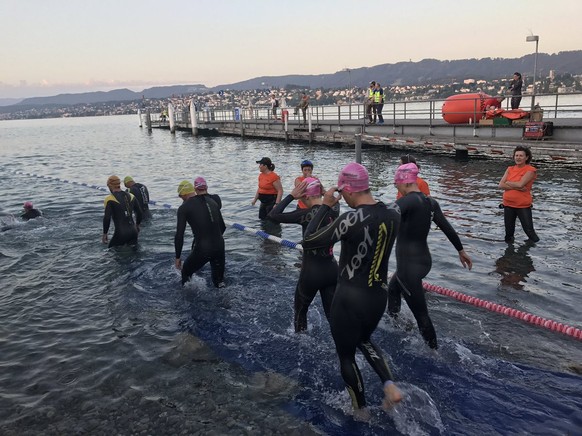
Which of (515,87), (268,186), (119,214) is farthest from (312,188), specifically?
(515,87)

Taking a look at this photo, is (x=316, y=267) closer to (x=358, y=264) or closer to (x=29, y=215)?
(x=358, y=264)

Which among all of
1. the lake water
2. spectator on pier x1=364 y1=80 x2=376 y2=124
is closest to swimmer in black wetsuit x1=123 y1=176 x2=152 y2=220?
the lake water

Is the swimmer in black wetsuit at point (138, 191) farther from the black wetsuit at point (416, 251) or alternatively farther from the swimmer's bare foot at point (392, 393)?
the swimmer's bare foot at point (392, 393)

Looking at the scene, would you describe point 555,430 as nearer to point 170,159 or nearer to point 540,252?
point 540,252

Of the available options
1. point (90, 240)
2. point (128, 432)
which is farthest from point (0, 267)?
point (128, 432)

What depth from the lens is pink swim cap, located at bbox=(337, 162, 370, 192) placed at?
379 cm

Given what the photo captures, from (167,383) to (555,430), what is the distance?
13.8 ft

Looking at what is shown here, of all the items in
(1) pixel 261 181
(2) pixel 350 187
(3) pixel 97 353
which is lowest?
(3) pixel 97 353

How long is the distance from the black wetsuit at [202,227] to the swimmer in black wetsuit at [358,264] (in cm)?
328

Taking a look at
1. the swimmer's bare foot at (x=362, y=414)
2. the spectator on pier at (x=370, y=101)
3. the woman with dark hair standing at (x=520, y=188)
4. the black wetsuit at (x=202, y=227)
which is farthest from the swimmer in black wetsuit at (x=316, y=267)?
the spectator on pier at (x=370, y=101)

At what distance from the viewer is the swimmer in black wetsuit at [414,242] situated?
5246 millimetres

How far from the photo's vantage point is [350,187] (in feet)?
12.6

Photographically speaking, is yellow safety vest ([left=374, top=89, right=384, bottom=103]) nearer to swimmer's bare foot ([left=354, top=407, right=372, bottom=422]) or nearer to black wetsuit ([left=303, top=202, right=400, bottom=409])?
black wetsuit ([left=303, top=202, right=400, bottom=409])

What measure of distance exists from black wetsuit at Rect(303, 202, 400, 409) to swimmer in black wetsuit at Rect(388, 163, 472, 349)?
131 centimetres
